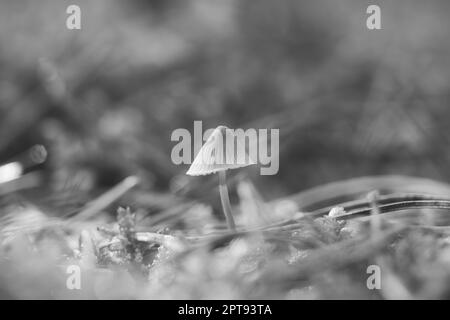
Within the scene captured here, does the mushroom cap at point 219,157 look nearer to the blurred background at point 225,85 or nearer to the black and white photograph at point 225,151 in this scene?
the black and white photograph at point 225,151

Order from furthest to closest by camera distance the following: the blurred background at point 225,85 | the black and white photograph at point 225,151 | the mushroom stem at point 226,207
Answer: the blurred background at point 225,85 → the mushroom stem at point 226,207 → the black and white photograph at point 225,151

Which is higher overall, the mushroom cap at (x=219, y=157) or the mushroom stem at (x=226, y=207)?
the mushroom cap at (x=219, y=157)

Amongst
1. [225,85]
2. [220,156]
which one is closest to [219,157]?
[220,156]

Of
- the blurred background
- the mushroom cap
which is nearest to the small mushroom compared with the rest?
the mushroom cap

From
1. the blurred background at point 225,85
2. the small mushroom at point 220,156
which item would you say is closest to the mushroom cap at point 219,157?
the small mushroom at point 220,156

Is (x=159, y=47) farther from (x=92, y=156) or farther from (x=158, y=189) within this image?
(x=158, y=189)

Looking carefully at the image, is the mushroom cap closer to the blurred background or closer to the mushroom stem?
the mushroom stem
